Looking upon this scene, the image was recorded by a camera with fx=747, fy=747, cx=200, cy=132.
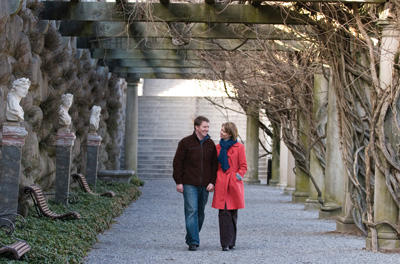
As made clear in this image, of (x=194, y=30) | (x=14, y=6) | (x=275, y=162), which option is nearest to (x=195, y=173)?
(x=14, y=6)

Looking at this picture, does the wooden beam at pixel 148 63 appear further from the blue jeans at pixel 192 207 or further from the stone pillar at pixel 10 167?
the stone pillar at pixel 10 167

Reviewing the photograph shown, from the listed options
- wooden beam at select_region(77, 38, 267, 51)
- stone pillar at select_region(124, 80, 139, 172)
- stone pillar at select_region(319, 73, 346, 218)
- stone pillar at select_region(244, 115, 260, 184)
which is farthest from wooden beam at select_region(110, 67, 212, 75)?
stone pillar at select_region(319, 73, 346, 218)

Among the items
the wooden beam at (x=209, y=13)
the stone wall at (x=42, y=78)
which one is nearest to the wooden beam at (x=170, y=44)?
the stone wall at (x=42, y=78)

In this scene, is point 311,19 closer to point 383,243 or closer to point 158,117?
point 383,243

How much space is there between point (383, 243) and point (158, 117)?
2033 centimetres

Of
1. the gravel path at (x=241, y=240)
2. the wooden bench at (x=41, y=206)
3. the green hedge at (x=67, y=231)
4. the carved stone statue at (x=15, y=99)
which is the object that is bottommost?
the gravel path at (x=241, y=240)

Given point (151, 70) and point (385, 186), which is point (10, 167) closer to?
point (385, 186)

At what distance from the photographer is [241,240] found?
8.76m

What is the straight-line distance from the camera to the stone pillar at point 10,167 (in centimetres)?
733

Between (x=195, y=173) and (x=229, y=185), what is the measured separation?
Result: 15.5 inches

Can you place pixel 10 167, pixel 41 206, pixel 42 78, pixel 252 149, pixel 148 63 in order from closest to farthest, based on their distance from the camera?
pixel 10 167 < pixel 41 206 < pixel 42 78 < pixel 148 63 < pixel 252 149

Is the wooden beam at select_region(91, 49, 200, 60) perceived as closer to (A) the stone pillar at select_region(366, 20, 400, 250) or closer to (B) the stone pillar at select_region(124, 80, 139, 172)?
(B) the stone pillar at select_region(124, 80, 139, 172)

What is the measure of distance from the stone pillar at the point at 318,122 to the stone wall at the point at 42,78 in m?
4.25


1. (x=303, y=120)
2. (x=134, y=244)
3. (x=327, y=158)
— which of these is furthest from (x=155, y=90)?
(x=134, y=244)
